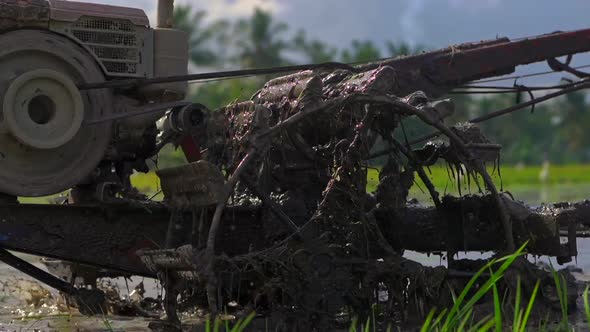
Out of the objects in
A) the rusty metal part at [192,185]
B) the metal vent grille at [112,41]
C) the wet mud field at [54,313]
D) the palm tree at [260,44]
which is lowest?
the wet mud field at [54,313]

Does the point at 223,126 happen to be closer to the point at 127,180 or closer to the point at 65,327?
the point at 127,180

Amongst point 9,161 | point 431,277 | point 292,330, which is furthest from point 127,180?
point 431,277

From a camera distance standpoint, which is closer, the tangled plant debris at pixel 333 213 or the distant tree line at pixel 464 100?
the tangled plant debris at pixel 333 213

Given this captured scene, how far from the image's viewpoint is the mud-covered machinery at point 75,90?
7289 millimetres

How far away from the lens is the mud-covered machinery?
7.29 m

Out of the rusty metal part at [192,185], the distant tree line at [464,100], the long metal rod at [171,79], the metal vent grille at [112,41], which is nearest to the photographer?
the rusty metal part at [192,185]

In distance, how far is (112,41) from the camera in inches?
307

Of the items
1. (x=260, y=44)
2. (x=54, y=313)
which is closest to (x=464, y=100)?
(x=260, y=44)

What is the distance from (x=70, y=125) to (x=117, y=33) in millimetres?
815

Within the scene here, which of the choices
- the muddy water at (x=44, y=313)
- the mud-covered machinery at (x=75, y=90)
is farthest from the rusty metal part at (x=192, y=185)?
the muddy water at (x=44, y=313)

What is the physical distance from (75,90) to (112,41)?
0.62 metres

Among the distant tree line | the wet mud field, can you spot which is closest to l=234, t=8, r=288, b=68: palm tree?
the distant tree line

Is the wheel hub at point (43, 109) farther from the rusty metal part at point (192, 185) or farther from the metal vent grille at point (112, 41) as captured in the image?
the rusty metal part at point (192, 185)

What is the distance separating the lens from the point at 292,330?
7305mm
